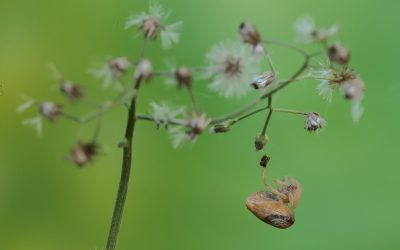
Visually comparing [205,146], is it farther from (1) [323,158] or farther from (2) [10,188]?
(2) [10,188]

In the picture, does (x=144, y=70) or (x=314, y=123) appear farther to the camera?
(x=314, y=123)

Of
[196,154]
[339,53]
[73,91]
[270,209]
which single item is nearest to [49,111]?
[73,91]

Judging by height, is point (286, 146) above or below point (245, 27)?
above

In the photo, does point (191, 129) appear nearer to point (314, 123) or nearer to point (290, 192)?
point (314, 123)

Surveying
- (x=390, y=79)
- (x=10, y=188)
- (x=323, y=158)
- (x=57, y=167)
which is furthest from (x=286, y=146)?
(x=10, y=188)

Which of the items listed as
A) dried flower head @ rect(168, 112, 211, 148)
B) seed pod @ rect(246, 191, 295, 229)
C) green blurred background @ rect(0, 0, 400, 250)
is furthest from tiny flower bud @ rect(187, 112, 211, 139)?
green blurred background @ rect(0, 0, 400, 250)

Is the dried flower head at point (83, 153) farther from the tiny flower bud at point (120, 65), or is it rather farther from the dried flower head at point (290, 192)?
the dried flower head at point (290, 192)
